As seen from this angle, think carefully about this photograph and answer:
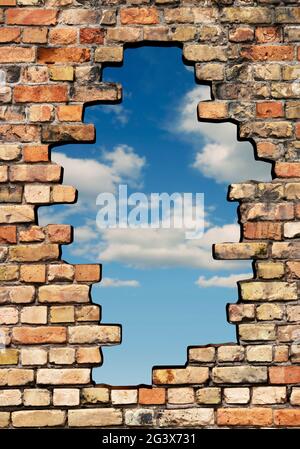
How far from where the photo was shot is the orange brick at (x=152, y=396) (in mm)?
3131

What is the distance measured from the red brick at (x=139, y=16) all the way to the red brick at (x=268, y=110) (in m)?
0.70

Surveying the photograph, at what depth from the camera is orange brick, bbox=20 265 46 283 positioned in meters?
3.18

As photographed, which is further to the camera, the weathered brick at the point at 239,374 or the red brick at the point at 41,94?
the red brick at the point at 41,94

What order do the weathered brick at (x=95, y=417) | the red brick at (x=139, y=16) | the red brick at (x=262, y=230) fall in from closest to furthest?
the weathered brick at (x=95, y=417)
the red brick at (x=262, y=230)
the red brick at (x=139, y=16)

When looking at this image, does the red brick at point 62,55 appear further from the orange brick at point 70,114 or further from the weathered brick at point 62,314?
the weathered brick at point 62,314

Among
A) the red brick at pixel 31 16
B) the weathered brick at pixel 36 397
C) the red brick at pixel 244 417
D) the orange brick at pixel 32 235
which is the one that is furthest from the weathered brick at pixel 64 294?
the red brick at pixel 31 16

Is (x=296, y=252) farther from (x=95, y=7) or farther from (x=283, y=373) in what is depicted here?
(x=95, y=7)

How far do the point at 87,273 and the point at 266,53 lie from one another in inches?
57.5

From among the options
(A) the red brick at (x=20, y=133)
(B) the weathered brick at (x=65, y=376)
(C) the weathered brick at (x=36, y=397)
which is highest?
(A) the red brick at (x=20, y=133)

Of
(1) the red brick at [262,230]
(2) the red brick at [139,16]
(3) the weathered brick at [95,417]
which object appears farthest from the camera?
(2) the red brick at [139,16]

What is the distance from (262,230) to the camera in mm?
3227

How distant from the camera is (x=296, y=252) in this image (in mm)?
3227
